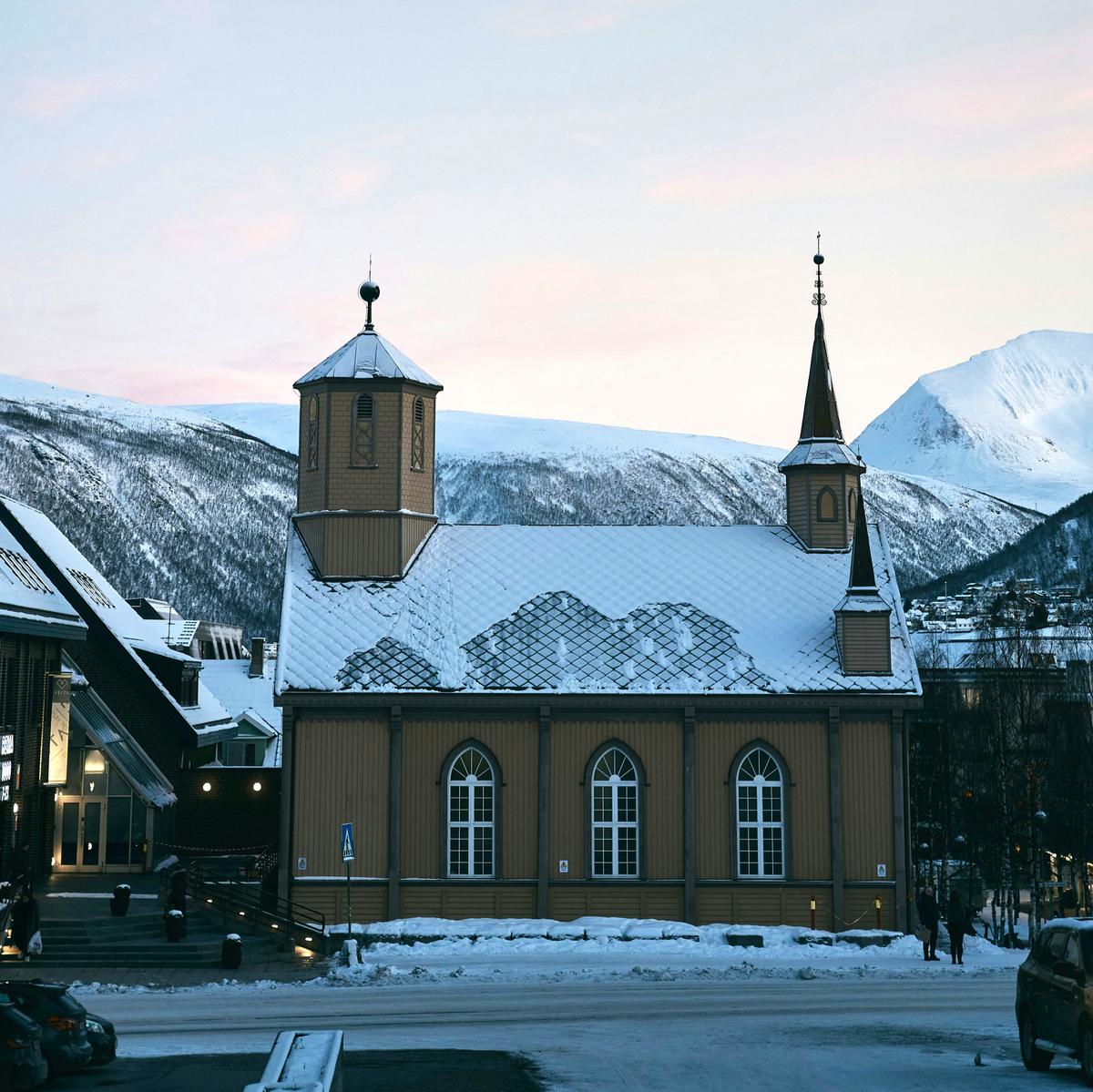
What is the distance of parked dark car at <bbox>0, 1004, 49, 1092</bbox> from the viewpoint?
17094 millimetres

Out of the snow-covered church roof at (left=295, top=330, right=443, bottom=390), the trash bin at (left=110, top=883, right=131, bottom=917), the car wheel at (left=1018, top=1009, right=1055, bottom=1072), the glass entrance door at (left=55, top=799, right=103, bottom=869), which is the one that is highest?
the snow-covered church roof at (left=295, top=330, right=443, bottom=390)

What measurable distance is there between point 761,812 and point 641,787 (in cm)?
268

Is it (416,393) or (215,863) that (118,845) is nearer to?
(215,863)

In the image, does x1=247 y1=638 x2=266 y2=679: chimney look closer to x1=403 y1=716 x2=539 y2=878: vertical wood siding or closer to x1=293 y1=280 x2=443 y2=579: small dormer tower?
x1=293 y1=280 x2=443 y2=579: small dormer tower

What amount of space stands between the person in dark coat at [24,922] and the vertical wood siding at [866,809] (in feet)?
55.4

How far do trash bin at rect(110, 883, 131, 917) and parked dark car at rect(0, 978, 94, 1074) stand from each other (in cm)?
1241

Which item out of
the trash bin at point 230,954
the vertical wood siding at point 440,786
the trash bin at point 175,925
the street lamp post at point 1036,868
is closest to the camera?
the trash bin at point 230,954

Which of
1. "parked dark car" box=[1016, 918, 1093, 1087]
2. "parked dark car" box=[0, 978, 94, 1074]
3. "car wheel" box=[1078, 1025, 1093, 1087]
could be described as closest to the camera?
"car wheel" box=[1078, 1025, 1093, 1087]

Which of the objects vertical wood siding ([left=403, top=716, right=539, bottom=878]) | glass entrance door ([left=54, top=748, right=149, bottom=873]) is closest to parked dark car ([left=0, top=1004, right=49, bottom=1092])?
vertical wood siding ([left=403, top=716, right=539, bottom=878])

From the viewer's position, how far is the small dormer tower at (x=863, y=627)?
112 feet

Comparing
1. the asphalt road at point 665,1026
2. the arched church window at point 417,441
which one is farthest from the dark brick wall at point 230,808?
the asphalt road at point 665,1026

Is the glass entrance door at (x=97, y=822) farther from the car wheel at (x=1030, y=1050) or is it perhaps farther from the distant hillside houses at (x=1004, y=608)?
the distant hillside houses at (x=1004, y=608)

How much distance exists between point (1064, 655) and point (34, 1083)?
71961mm

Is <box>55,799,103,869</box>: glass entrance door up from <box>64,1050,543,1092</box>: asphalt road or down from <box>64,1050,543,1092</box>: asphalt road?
up
